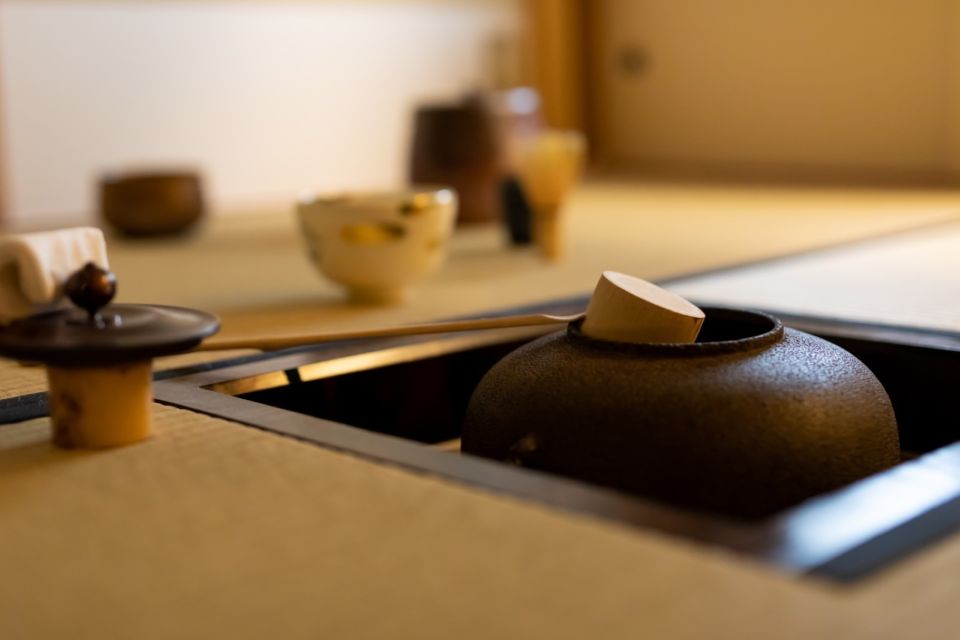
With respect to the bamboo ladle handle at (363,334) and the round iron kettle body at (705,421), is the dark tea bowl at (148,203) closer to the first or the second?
the bamboo ladle handle at (363,334)

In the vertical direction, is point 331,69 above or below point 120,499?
above

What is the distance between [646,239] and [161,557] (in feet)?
5.57

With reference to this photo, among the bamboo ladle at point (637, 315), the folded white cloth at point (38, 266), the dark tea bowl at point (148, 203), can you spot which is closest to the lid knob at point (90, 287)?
the folded white cloth at point (38, 266)

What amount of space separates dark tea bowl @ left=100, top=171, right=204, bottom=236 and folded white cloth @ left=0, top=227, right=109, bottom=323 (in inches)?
67.0

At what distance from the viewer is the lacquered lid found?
84 cm

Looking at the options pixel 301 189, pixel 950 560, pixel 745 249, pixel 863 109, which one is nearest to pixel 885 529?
pixel 950 560

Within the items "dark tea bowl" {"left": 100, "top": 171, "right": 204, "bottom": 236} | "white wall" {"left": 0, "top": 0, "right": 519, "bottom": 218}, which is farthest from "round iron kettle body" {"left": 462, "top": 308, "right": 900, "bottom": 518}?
"white wall" {"left": 0, "top": 0, "right": 519, "bottom": 218}

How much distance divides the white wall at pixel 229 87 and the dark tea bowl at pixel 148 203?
73 cm

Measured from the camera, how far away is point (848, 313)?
1.53 m

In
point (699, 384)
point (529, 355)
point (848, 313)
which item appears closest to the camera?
point (699, 384)

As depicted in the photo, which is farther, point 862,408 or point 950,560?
point 862,408

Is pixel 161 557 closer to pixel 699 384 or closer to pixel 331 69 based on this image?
pixel 699 384

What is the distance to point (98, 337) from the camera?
856 mm

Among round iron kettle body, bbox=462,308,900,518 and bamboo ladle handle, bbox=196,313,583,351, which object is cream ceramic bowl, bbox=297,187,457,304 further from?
round iron kettle body, bbox=462,308,900,518
